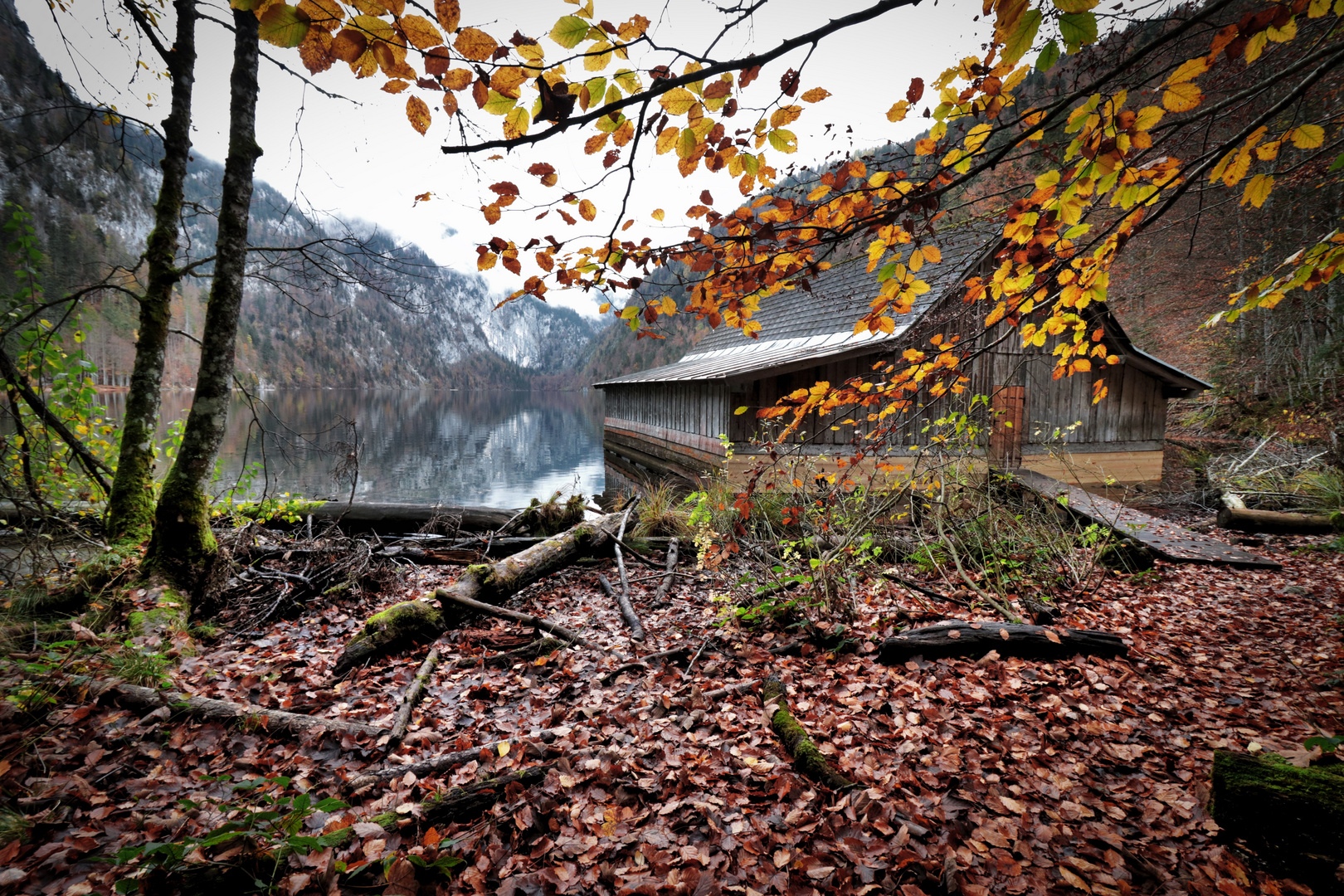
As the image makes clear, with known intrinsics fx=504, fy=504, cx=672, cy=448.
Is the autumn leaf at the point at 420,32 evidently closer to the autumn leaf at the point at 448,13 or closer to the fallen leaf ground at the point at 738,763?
the autumn leaf at the point at 448,13

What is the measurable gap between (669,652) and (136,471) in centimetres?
516

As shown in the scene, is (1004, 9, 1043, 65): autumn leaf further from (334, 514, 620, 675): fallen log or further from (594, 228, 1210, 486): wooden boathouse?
(594, 228, 1210, 486): wooden boathouse

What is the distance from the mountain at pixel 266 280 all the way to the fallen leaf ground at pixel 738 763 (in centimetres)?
294

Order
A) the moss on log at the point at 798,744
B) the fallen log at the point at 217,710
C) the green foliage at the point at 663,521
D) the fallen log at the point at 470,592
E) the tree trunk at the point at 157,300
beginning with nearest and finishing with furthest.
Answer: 1. the moss on log at the point at 798,744
2. the fallen log at the point at 217,710
3. the fallen log at the point at 470,592
4. the tree trunk at the point at 157,300
5. the green foliage at the point at 663,521

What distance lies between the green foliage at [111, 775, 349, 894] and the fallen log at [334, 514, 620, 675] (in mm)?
1984

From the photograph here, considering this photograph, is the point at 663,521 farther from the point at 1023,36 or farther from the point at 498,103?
the point at 1023,36

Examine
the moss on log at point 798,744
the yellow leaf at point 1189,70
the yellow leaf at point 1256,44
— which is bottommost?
the moss on log at point 798,744

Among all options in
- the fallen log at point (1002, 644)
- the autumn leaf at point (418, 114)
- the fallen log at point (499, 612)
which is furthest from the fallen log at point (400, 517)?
the autumn leaf at point (418, 114)

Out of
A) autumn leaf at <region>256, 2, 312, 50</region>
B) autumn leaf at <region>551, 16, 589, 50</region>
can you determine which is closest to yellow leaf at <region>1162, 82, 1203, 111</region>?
autumn leaf at <region>551, 16, 589, 50</region>

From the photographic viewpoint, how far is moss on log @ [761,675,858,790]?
2.49 metres

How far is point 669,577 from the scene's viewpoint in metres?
5.78

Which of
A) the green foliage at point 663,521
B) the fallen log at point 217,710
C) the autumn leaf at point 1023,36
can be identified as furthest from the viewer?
the green foliage at point 663,521

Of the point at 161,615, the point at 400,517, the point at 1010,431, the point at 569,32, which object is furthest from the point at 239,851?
the point at 1010,431

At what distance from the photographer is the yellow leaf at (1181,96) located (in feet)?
5.51
